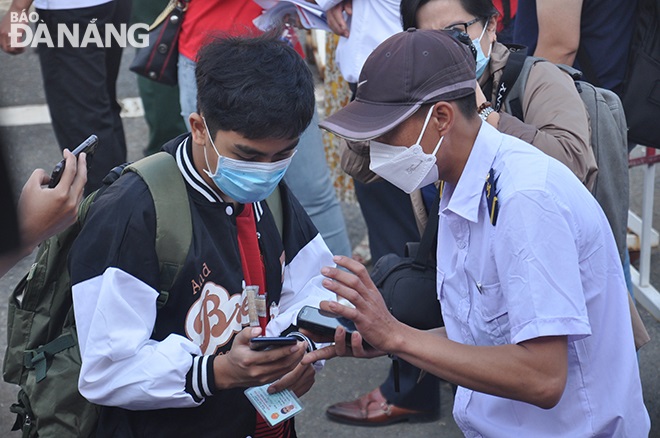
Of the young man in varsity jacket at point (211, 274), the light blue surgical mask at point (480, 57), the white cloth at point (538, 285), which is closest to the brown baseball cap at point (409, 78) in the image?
the white cloth at point (538, 285)

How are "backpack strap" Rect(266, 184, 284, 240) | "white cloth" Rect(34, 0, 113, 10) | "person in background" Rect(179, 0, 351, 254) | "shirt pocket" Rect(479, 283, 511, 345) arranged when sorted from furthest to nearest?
"white cloth" Rect(34, 0, 113, 10) → "person in background" Rect(179, 0, 351, 254) → "backpack strap" Rect(266, 184, 284, 240) → "shirt pocket" Rect(479, 283, 511, 345)

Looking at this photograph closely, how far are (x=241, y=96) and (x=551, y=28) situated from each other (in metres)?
1.65

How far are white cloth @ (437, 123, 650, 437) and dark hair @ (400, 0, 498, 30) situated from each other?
3.50 ft

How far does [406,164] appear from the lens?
7.31 feet

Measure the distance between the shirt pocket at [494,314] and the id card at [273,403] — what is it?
554 millimetres

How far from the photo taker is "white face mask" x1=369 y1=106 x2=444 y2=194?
216 cm

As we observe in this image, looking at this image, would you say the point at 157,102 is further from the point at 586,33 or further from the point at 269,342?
the point at 269,342

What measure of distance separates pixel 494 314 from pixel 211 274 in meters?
0.70

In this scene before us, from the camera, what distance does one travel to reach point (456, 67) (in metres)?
2.14

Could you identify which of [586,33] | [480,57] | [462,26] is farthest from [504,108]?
[586,33]

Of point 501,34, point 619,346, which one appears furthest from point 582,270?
point 501,34

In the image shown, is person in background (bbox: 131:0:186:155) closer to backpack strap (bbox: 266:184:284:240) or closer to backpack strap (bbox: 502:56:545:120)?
backpack strap (bbox: 502:56:545:120)

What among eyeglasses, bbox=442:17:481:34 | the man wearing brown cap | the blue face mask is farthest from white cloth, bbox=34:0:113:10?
the man wearing brown cap

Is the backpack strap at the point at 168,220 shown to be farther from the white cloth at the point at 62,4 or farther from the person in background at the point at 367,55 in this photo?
the white cloth at the point at 62,4
